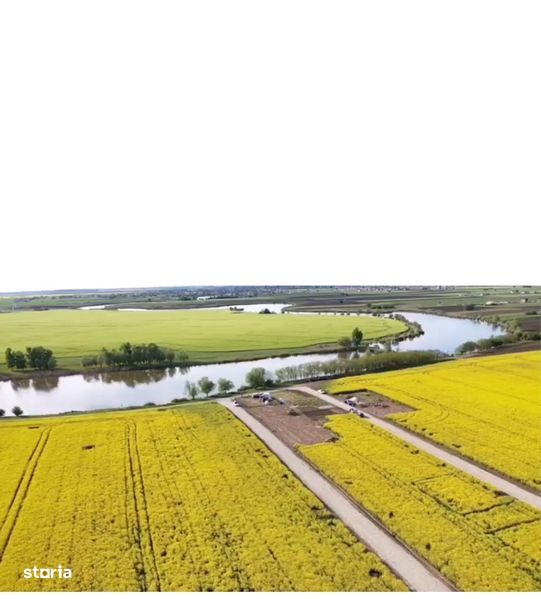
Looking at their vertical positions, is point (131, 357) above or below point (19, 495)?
above

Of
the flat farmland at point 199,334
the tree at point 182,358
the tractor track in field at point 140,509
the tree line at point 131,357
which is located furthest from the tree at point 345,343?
the tractor track in field at point 140,509

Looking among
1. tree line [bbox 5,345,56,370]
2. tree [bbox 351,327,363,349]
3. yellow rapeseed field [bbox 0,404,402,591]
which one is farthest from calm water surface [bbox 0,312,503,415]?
yellow rapeseed field [bbox 0,404,402,591]

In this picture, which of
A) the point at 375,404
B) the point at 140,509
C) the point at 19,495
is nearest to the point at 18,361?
the point at 19,495

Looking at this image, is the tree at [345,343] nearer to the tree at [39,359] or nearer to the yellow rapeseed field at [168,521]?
the tree at [39,359]

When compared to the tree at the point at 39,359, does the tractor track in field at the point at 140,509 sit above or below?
below

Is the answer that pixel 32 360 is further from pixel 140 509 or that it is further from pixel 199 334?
pixel 140 509

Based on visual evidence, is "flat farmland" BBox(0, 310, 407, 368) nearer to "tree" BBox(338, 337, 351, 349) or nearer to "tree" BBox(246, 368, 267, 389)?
"tree" BBox(338, 337, 351, 349)

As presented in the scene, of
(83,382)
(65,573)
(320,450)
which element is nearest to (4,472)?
(65,573)
